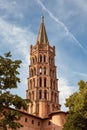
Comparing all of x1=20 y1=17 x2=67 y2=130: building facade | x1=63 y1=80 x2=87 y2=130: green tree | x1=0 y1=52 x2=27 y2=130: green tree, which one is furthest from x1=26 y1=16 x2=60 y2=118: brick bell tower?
x1=0 y1=52 x2=27 y2=130: green tree

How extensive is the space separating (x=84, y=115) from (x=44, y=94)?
48.1 metres

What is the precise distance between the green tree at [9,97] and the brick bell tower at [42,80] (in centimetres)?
5388

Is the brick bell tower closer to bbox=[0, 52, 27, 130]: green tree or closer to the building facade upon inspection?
the building facade

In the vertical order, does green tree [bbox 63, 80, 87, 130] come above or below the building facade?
below

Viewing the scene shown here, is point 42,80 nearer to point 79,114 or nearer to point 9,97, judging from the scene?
point 79,114

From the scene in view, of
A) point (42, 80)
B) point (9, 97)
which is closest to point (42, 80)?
point (42, 80)

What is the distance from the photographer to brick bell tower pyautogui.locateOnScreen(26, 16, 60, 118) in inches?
3324

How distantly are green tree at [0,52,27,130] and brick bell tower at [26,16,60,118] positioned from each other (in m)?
53.9

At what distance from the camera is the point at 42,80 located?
89188 mm

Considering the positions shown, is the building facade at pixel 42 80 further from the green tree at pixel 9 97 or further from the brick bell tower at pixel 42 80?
the green tree at pixel 9 97

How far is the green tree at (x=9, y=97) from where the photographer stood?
26594 mm

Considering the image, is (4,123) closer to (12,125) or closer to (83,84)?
(12,125)

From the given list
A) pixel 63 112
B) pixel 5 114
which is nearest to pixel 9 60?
pixel 5 114

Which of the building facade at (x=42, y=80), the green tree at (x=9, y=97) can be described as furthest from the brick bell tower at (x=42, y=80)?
the green tree at (x=9, y=97)
